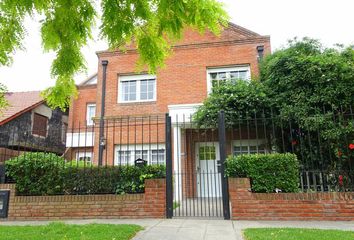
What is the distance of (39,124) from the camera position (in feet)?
69.7

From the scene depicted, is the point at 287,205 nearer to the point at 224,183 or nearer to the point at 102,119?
the point at 224,183

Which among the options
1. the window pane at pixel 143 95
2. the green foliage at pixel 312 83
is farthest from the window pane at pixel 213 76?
the green foliage at pixel 312 83

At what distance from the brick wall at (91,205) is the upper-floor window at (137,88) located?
270 inches

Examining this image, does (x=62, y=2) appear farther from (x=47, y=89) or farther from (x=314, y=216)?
(x=314, y=216)

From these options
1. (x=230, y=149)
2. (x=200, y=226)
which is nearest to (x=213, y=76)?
(x=230, y=149)

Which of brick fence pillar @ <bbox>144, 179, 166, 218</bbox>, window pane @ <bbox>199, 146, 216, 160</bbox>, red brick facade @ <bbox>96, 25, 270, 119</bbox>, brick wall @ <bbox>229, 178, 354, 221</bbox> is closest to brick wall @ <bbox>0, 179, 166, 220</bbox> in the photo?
brick fence pillar @ <bbox>144, 179, 166, 218</bbox>

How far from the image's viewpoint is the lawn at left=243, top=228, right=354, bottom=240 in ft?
15.4

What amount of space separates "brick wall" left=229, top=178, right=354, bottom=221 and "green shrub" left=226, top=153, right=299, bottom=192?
0.53ft

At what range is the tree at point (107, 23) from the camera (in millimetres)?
3479

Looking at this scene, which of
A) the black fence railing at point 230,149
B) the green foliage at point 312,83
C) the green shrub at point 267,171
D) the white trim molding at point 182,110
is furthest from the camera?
the white trim molding at point 182,110

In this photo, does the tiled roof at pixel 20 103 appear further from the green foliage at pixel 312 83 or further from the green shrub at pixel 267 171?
the green shrub at pixel 267 171

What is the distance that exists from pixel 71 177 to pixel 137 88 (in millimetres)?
6932

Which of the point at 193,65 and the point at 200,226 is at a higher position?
the point at 193,65

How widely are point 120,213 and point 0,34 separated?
4.66m
